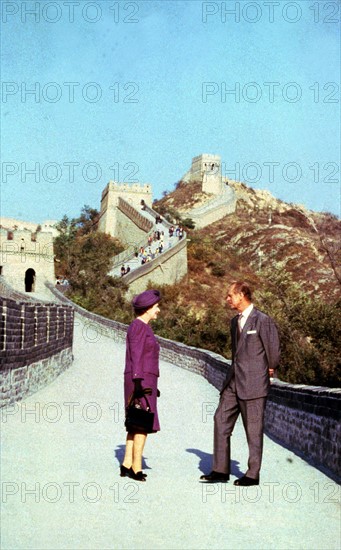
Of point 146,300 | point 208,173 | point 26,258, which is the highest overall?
point 208,173

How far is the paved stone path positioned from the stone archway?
41.1 metres

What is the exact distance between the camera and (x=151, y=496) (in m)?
6.91

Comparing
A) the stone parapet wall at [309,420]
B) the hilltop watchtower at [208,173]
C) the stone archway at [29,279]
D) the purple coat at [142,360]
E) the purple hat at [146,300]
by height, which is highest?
the hilltop watchtower at [208,173]

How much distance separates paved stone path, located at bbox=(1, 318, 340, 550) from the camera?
5.64m

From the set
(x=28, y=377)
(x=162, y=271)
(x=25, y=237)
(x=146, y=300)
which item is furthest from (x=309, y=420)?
(x=162, y=271)

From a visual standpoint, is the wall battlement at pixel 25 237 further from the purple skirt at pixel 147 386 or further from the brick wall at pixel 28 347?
the purple skirt at pixel 147 386

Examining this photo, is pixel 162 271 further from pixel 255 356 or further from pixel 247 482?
pixel 247 482

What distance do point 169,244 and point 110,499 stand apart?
63.8 m

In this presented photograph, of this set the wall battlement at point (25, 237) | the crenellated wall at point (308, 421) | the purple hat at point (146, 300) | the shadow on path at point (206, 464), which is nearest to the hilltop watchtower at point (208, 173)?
the wall battlement at point (25, 237)

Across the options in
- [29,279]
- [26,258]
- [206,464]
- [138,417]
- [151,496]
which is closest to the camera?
[151,496]

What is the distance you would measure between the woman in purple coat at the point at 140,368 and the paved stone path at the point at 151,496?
0.21m

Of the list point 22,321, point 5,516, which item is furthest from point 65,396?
point 5,516

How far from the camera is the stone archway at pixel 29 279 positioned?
173 ft

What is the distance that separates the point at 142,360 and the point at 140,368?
0.08m
